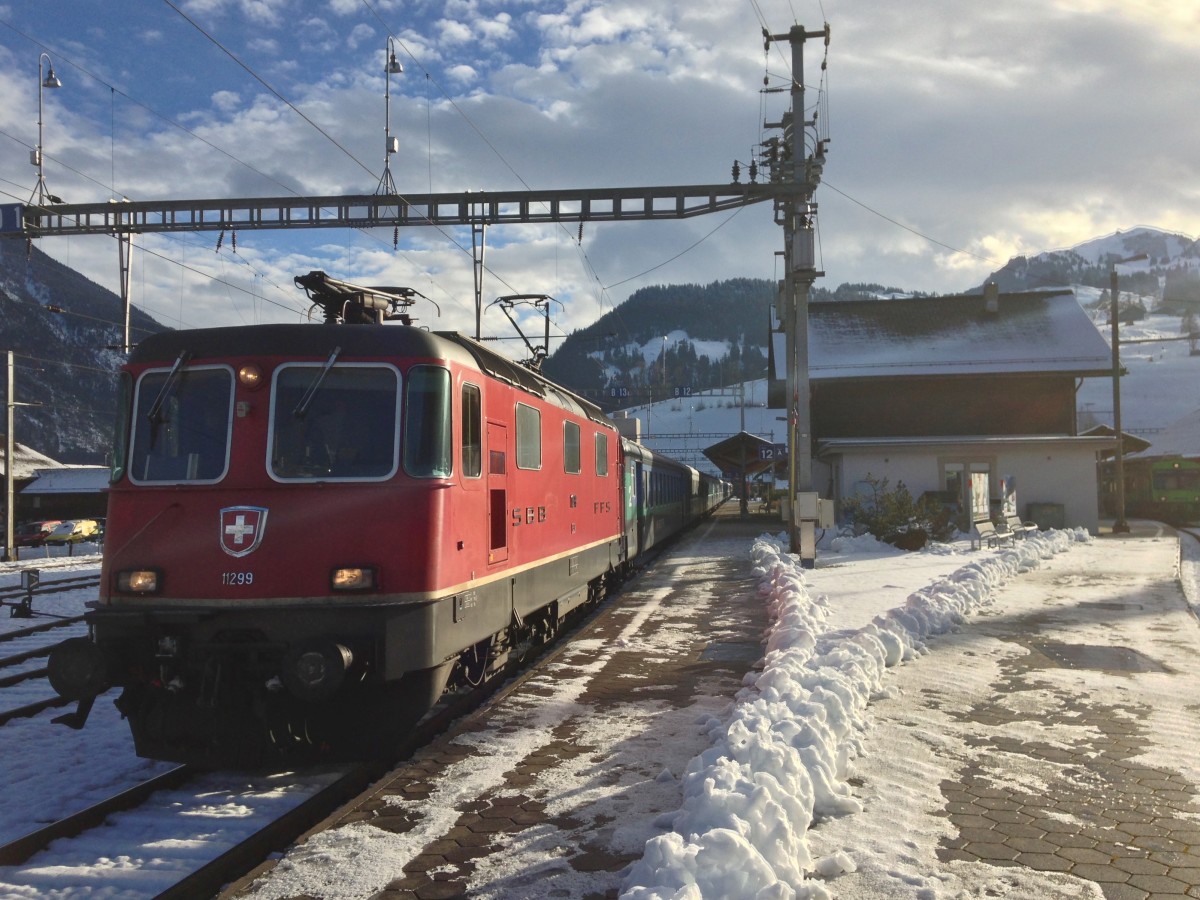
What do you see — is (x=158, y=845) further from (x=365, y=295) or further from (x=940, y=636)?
(x=940, y=636)

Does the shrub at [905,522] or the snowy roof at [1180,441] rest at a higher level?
the snowy roof at [1180,441]

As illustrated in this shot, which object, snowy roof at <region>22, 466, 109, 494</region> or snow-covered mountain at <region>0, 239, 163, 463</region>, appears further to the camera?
snow-covered mountain at <region>0, 239, 163, 463</region>

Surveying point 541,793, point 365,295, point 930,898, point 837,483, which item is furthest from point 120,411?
point 837,483

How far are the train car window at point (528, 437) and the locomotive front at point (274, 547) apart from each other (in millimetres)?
2226

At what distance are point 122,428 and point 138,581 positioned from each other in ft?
3.69

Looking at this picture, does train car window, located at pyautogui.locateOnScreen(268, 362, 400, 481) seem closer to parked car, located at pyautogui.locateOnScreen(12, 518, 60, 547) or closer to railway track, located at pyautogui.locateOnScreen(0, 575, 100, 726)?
railway track, located at pyautogui.locateOnScreen(0, 575, 100, 726)

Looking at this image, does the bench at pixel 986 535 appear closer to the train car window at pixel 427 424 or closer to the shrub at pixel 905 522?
the shrub at pixel 905 522

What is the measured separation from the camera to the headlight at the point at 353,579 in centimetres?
639

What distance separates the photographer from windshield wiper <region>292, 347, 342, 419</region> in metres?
6.64

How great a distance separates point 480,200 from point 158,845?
15.4 meters

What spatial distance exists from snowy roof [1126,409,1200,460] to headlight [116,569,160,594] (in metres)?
59.1

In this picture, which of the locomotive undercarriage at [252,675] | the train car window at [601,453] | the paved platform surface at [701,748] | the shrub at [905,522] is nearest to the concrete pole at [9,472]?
the train car window at [601,453]

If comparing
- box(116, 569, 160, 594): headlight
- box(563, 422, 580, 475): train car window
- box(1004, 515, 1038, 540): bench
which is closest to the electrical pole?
box(1004, 515, 1038, 540): bench

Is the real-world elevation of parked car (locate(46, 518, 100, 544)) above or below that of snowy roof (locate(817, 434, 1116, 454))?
below
